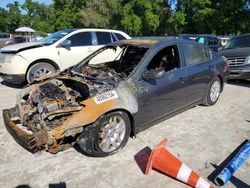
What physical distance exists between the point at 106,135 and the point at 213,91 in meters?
3.35

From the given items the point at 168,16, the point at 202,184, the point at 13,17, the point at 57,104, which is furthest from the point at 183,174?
the point at 13,17

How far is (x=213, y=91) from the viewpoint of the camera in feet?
21.1

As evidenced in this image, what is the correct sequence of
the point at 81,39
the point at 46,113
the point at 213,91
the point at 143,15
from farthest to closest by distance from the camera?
the point at 143,15 → the point at 81,39 → the point at 213,91 → the point at 46,113

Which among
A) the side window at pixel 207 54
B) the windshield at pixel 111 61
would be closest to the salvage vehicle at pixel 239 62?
the side window at pixel 207 54

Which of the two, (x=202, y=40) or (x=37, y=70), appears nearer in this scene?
(x=37, y=70)

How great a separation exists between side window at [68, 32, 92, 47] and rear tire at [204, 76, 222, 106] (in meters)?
4.09

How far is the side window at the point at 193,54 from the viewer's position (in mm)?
5414

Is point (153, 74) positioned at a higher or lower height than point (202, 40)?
lower

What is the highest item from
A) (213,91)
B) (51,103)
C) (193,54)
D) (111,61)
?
(193,54)

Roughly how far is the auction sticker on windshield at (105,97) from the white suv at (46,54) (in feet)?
14.2

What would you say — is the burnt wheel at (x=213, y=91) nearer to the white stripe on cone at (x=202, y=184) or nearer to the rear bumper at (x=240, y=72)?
the rear bumper at (x=240, y=72)

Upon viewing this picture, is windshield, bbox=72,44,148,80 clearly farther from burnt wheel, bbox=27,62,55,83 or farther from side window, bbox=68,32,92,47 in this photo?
side window, bbox=68,32,92,47

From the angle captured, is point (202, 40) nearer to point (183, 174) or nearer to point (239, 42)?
point (239, 42)

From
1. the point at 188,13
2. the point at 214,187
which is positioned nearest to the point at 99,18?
the point at 188,13
